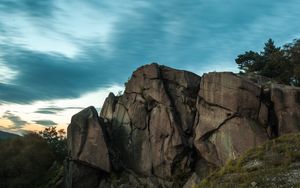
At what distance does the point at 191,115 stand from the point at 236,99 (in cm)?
853

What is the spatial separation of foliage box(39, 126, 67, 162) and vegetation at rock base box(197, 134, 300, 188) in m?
62.6

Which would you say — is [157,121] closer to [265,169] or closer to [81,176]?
[81,176]

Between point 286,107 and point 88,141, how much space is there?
25930 mm

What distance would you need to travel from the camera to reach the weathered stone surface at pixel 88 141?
66.0 metres

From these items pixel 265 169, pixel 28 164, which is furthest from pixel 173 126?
pixel 265 169

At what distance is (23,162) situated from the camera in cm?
7144

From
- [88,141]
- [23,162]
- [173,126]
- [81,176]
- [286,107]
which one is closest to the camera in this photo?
[286,107]

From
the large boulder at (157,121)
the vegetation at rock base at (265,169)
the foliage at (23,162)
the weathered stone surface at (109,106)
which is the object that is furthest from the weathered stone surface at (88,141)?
the vegetation at rock base at (265,169)

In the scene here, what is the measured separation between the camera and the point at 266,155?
72.1ft

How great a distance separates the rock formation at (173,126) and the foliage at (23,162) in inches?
291

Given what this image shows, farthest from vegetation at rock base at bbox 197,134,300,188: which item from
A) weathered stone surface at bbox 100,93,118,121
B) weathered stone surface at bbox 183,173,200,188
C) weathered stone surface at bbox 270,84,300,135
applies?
weathered stone surface at bbox 100,93,118,121

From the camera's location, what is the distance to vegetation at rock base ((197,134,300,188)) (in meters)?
19.1

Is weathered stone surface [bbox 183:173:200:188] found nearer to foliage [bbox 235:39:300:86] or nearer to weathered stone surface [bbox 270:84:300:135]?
weathered stone surface [bbox 270:84:300:135]

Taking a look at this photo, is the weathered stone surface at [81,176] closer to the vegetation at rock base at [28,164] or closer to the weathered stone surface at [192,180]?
the vegetation at rock base at [28,164]
